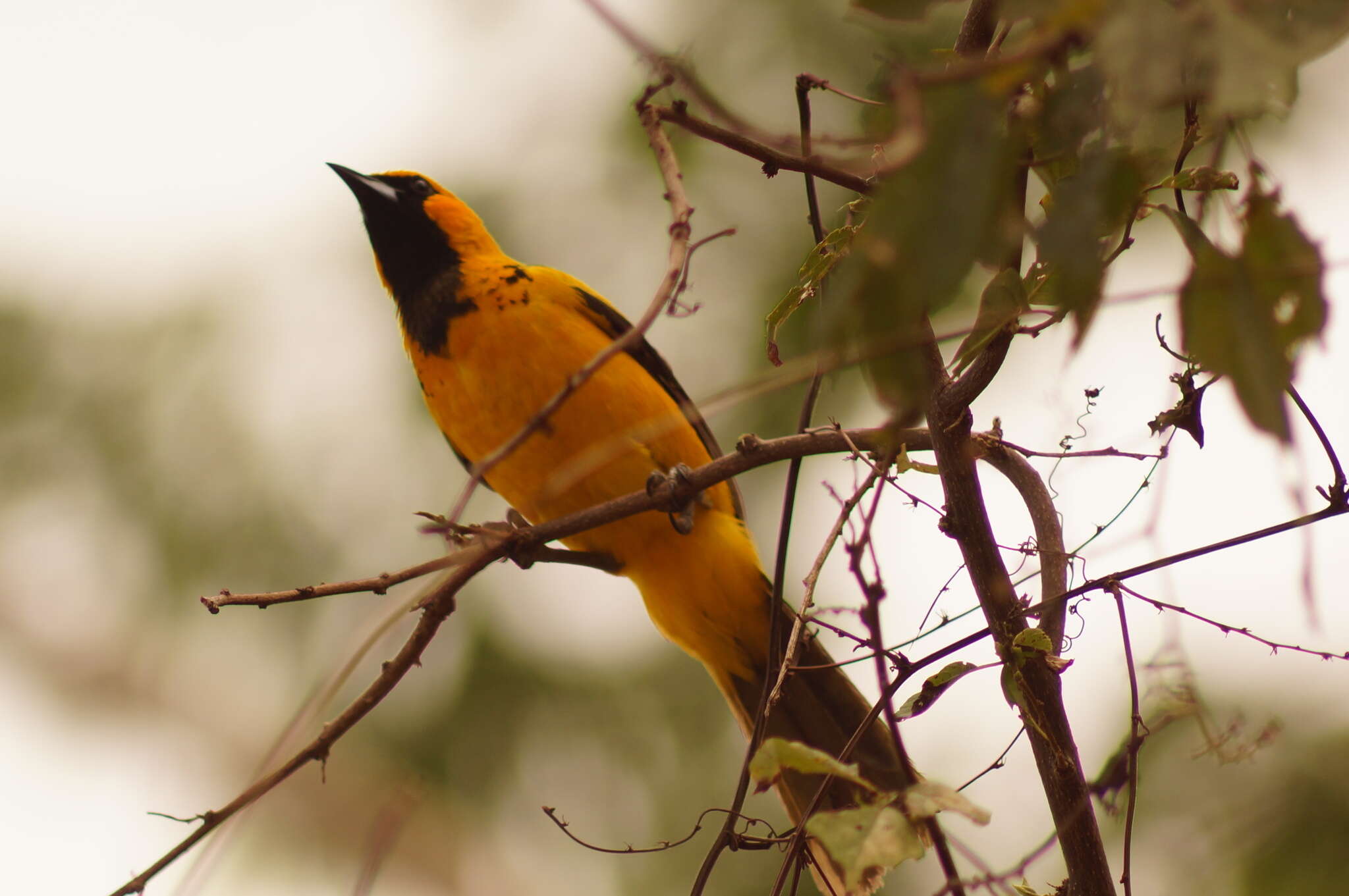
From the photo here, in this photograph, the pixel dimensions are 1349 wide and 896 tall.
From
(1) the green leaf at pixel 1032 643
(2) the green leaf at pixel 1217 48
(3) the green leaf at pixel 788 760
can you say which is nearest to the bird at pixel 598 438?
(1) the green leaf at pixel 1032 643

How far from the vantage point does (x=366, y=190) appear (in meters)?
3.62

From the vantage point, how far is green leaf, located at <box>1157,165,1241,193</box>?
112 cm

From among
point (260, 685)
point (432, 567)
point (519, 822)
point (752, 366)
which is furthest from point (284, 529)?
point (432, 567)

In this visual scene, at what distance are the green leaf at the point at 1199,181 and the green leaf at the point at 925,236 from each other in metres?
0.46

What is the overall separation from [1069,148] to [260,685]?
6000 mm

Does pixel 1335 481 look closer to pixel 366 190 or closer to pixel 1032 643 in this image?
pixel 1032 643

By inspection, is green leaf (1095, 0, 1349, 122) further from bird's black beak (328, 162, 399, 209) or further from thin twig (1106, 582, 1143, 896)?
bird's black beak (328, 162, 399, 209)

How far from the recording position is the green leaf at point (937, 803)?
3.67 feet

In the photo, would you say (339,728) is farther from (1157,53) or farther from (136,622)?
(136,622)

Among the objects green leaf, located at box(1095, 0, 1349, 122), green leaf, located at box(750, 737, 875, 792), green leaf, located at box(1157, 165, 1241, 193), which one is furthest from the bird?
green leaf, located at box(1095, 0, 1349, 122)

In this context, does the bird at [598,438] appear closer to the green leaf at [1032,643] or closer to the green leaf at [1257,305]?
the green leaf at [1032,643]

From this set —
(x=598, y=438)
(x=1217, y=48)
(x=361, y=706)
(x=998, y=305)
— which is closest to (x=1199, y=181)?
(x=998, y=305)

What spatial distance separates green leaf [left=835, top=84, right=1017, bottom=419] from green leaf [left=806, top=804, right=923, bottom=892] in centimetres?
55

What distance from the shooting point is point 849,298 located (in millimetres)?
705
